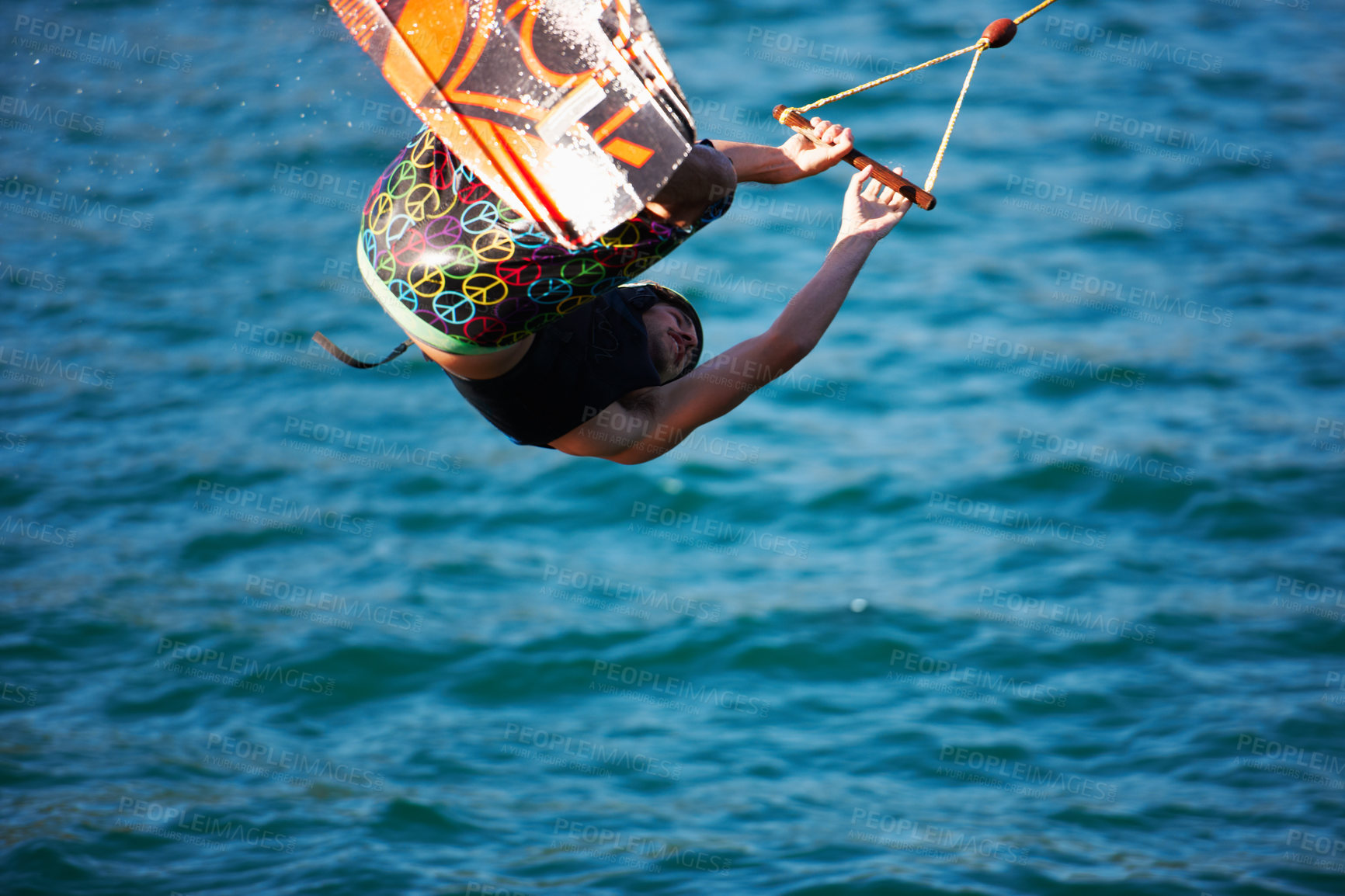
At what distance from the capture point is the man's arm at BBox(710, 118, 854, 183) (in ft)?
12.9

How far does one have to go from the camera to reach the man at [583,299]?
11.3 feet

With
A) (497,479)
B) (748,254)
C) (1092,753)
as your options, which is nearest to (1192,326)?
(748,254)

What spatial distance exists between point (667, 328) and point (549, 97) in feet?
3.87

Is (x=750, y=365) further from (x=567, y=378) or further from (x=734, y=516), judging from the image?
(x=734, y=516)

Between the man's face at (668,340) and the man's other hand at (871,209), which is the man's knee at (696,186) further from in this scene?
the man's face at (668,340)

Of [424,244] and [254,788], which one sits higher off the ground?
[424,244]

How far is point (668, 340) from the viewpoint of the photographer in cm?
433

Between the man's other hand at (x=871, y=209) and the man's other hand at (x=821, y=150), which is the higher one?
the man's other hand at (x=821, y=150)

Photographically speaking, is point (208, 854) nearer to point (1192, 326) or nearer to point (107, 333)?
point (107, 333)

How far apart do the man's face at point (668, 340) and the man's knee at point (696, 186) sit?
0.89 metres

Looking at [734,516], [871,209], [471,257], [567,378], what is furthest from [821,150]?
[734,516]

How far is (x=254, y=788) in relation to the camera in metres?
8.54

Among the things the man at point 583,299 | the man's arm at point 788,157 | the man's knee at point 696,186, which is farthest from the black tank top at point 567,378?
the man's knee at point 696,186

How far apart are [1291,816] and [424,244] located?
7.19 metres
